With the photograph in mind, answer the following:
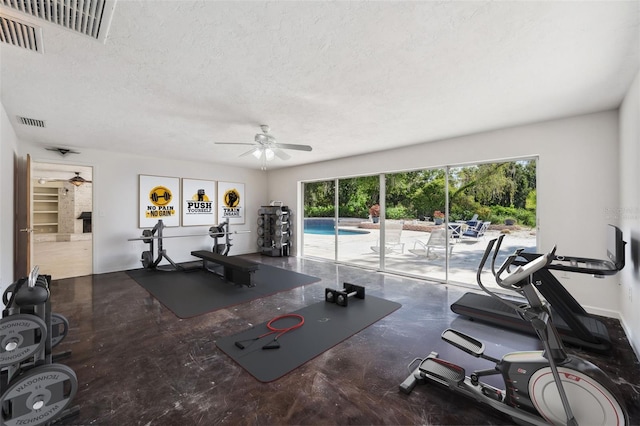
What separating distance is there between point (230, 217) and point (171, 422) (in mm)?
5960

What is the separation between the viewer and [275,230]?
7.18 m

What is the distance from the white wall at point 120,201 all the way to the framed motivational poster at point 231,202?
0.58m

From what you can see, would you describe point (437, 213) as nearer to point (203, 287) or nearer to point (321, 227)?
point (203, 287)

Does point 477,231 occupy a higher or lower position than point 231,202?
lower

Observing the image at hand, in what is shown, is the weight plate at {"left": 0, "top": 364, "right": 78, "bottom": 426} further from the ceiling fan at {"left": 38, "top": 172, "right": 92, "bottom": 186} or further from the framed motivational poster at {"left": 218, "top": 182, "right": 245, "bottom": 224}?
the ceiling fan at {"left": 38, "top": 172, "right": 92, "bottom": 186}

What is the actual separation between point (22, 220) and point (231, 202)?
387cm

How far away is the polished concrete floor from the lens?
164 centimetres

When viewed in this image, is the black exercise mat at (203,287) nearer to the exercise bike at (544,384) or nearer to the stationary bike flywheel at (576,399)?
the exercise bike at (544,384)

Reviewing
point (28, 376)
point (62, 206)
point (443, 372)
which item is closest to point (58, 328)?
point (28, 376)

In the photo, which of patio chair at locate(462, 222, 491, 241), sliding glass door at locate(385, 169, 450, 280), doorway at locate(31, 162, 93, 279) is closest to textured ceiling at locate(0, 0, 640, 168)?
sliding glass door at locate(385, 169, 450, 280)

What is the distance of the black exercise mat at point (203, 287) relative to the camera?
350 cm

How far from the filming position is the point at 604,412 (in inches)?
53.5

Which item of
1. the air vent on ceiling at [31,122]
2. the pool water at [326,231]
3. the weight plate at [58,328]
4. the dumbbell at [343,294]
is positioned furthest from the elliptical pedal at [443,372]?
the air vent on ceiling at [31,122]

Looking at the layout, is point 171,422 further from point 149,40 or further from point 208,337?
point 149,40
